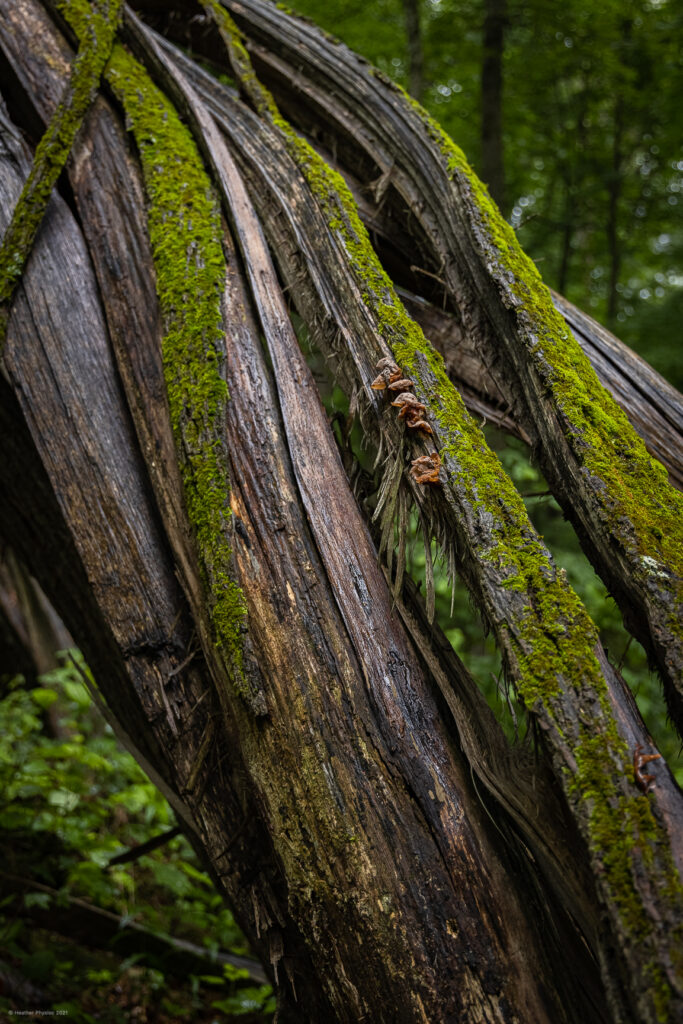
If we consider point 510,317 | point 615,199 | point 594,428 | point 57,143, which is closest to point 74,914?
point 594,428

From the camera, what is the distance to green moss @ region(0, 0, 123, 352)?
9.13 feet

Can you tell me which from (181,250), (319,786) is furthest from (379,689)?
(181,250)

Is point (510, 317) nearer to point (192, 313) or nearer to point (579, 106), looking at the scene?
point (192, 313)

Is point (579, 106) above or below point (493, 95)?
above

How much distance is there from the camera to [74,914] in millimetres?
3814

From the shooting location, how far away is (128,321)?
2.76 metres

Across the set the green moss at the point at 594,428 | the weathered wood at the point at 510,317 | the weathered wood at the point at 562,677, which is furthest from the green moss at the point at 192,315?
the green moss at the point at 594,428

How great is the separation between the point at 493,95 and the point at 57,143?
5.01 meters

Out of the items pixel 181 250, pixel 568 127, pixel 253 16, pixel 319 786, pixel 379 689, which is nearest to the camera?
pixel 319 786

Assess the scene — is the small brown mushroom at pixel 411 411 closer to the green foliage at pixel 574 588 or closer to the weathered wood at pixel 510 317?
the weathered wood at pixel 510 317

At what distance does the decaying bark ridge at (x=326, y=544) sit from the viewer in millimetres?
1721

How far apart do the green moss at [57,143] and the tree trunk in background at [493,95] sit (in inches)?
149

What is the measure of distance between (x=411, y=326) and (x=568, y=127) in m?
9.88

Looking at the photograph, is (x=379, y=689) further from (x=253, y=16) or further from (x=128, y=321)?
(x=253, y=16)
